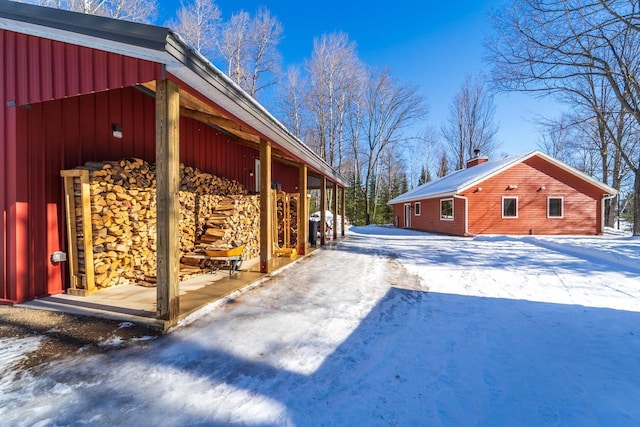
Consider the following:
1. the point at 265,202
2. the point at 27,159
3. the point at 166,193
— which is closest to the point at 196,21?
the point at 265,202

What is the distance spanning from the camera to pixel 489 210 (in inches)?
586

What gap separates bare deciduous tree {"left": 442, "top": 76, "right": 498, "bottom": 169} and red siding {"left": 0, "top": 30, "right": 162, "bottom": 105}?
3071 cm

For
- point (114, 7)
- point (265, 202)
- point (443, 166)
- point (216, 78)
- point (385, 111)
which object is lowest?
point (265, 202)

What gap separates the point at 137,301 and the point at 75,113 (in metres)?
2.78

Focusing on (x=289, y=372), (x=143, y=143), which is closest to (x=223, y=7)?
(x=143, y=143)

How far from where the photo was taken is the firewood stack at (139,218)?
4297 mm

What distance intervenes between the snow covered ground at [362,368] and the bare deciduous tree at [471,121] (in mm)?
27838

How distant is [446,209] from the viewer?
55.8ft

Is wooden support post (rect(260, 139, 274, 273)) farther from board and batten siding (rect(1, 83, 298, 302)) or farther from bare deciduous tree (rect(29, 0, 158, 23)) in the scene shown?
bare deciduous tree (rect(29, 0, 158, 23))

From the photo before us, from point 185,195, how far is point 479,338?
5.19m

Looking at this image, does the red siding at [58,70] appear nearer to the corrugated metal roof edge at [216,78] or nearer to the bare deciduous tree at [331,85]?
→ the corrugated metal roof edge at [216,78]

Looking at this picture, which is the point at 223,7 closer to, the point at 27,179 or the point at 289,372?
the point at 27,179

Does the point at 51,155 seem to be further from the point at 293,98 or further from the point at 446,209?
the point at 293,98

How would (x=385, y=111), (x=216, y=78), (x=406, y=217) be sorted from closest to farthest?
(x=216, y=78) < (x=406, y=217) < (x=385, y=111)
